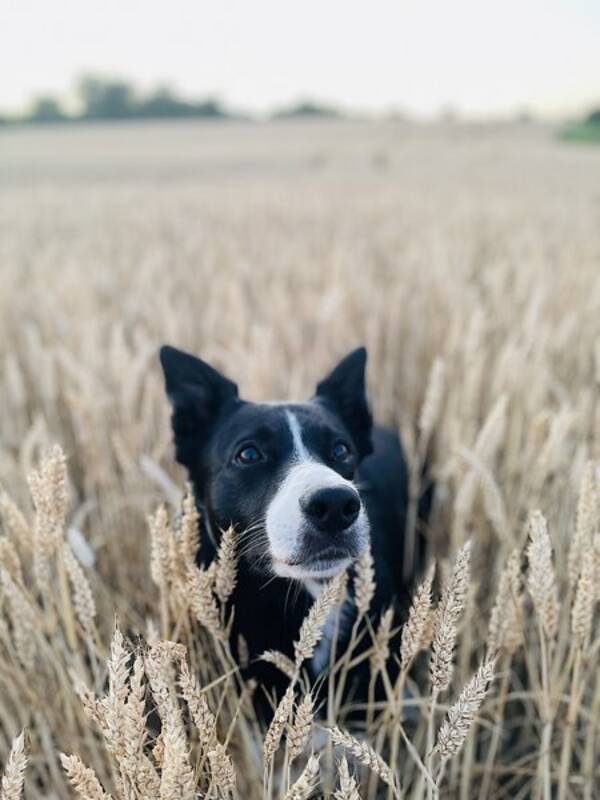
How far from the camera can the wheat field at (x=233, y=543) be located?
119cm

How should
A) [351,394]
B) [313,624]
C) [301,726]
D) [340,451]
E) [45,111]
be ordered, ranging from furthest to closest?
[45,111], [351,394], [340,451], [313,624], [301,726]

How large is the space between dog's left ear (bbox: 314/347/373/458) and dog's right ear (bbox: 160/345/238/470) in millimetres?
324

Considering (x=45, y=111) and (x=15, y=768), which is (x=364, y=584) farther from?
(x=45, y=111)

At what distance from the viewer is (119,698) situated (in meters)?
0.98

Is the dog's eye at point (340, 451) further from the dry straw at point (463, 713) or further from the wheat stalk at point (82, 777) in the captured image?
the wheat stalk at point (82, 777)

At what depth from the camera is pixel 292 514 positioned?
162cm

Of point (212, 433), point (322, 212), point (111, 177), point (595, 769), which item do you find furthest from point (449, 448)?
point (111, 177)

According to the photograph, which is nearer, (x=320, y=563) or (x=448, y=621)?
(x=448, y=621)

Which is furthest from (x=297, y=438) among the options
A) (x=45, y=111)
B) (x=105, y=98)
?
(x=105, y=98)

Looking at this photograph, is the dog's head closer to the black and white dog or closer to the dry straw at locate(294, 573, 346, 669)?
the black and white dog

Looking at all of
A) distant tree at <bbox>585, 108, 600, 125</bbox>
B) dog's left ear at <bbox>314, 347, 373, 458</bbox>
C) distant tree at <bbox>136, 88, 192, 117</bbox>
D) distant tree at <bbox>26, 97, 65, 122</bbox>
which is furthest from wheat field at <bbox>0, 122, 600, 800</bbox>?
distant tree at <bbox>136, 88, 192, 117</bbox>

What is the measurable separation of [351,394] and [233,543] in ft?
3.90

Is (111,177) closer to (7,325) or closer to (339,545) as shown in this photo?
(7,325)

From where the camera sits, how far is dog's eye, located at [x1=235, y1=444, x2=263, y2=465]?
77.9 inches
